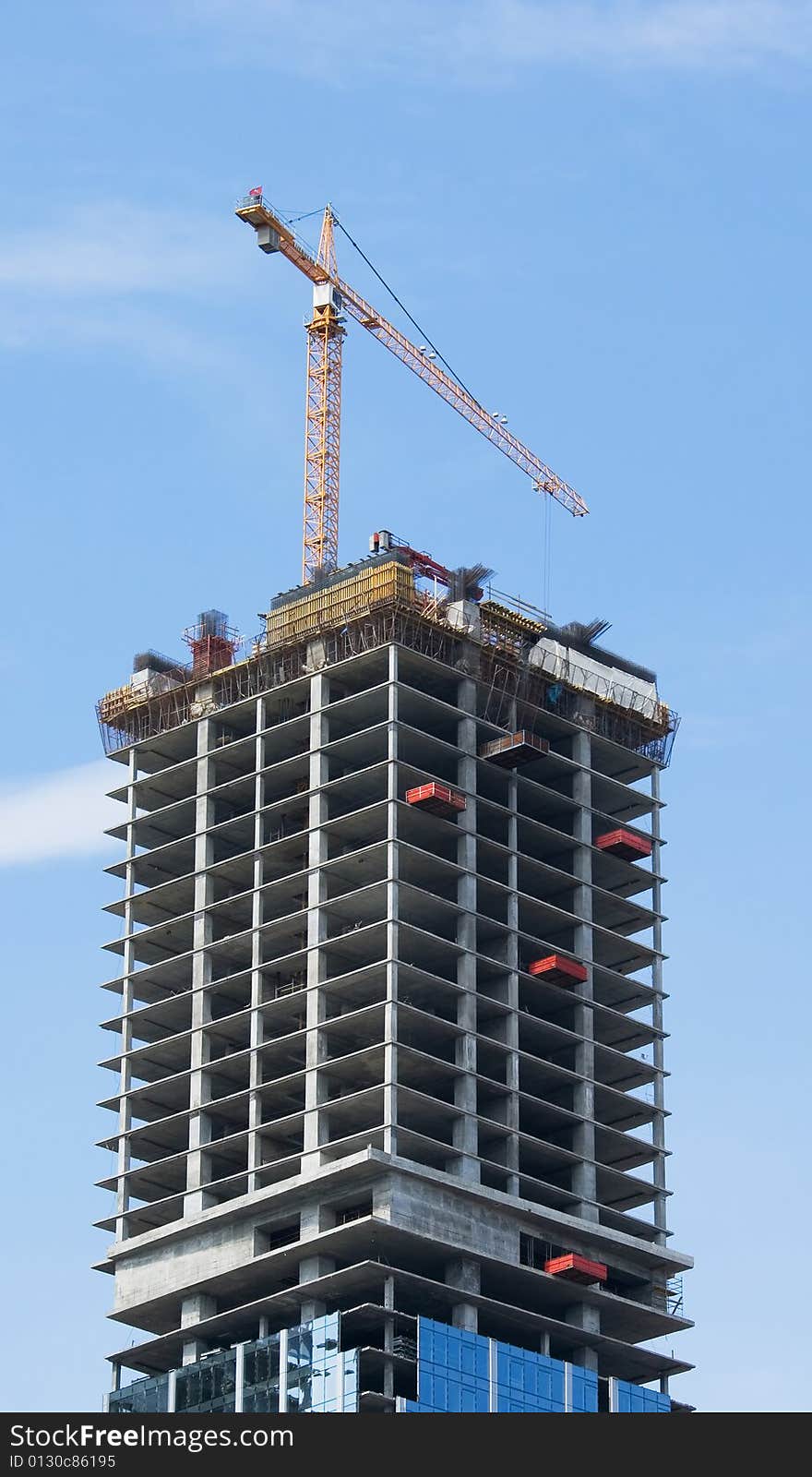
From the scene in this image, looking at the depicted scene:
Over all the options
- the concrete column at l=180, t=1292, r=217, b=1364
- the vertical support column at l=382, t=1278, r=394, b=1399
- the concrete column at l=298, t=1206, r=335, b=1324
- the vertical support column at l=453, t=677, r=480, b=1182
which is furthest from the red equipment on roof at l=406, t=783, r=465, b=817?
the concrete column at l=180, t=1292, r=217, b=1364

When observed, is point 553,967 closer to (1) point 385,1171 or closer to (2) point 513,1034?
(2) point 513,1034

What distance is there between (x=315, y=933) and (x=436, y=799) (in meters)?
10.1

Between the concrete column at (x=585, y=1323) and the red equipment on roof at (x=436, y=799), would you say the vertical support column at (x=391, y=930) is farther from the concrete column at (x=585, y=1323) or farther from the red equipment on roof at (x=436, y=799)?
the concrete column at (x=585, y=1323)

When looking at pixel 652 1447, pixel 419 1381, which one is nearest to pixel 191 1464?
pixel 652 1447

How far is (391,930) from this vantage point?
190 m

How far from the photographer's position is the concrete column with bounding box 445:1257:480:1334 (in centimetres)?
18525

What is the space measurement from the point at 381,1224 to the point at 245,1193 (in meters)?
11.5

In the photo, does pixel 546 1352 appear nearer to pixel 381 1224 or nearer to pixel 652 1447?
pixel 381 1224

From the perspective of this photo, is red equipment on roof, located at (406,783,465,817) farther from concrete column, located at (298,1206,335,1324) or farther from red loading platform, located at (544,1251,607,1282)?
red loading platform, located at (544,1251,607,1282)

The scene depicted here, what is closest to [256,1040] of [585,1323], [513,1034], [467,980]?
[467,980]

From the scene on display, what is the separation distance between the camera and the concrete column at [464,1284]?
185 meters

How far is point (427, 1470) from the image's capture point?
311 ft

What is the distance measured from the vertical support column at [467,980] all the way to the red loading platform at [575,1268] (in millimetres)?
6870

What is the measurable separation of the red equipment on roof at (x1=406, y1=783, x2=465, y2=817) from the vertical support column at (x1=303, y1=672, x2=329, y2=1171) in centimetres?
573
